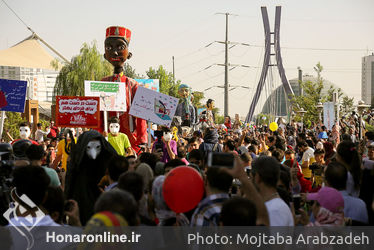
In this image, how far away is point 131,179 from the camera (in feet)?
12.7

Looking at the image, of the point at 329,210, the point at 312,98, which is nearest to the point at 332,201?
the point at 329,210

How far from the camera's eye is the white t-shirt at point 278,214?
3812 millimetres

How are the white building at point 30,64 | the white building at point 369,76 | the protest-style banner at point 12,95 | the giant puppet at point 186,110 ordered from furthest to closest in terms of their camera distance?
the white building at point 369,76 → the white building at point 30,64 → the giant puppet at point 186,110 → the protest-style banner at point 12,95

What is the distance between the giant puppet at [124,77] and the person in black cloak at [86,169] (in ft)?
18.8

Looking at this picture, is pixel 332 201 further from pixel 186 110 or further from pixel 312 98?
pixel 312 98

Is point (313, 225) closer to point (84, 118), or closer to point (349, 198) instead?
point (349, 198)

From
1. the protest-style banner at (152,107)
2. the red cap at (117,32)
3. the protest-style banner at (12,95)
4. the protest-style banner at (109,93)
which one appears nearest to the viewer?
the protest-style banner at (152,107)

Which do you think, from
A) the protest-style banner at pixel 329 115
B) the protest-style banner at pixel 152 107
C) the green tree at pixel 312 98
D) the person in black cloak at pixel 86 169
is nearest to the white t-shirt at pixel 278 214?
the person in black cloak at pixel 86 169

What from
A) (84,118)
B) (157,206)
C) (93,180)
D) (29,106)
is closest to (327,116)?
(29,106)

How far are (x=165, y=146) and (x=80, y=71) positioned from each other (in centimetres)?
3265

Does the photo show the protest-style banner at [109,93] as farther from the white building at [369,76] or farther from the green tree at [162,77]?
the white building at [369,76]

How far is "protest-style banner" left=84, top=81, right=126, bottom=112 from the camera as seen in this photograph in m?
10.5

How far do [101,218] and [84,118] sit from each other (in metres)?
6.67

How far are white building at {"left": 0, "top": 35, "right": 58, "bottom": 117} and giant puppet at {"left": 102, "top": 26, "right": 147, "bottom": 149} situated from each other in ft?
201
